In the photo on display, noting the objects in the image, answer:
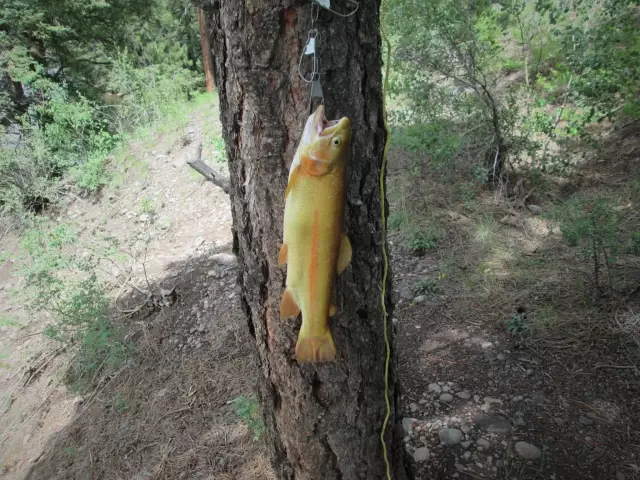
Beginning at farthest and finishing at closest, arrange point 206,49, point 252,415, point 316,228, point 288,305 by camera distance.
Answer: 1. point 206,49
2. point 252,415
3. point 288,305
4. point 316,228

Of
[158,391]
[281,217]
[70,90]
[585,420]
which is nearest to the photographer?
[281,217]

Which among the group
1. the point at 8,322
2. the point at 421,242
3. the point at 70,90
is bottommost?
the point at 8,322

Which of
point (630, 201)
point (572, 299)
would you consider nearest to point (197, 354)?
point (572, 299)

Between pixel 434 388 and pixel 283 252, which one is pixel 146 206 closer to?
pixel 434 388

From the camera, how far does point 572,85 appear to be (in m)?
→ 4.28

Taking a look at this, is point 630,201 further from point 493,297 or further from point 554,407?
point 554,407

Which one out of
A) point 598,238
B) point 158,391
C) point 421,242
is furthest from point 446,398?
point 158,391

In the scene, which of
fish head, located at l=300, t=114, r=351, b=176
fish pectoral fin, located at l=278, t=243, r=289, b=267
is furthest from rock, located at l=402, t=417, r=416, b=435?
fish head, located at l=300, t=114, r=351, b=176

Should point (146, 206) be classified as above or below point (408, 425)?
above

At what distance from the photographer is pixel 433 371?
2789mm

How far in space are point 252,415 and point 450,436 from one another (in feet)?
3.80

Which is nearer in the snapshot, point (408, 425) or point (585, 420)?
point (585, 420)

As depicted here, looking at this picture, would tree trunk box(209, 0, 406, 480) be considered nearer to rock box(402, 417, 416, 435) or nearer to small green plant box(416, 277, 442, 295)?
rock box(402, 417, 416, 435)

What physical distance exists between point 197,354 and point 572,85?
4.49 meters
